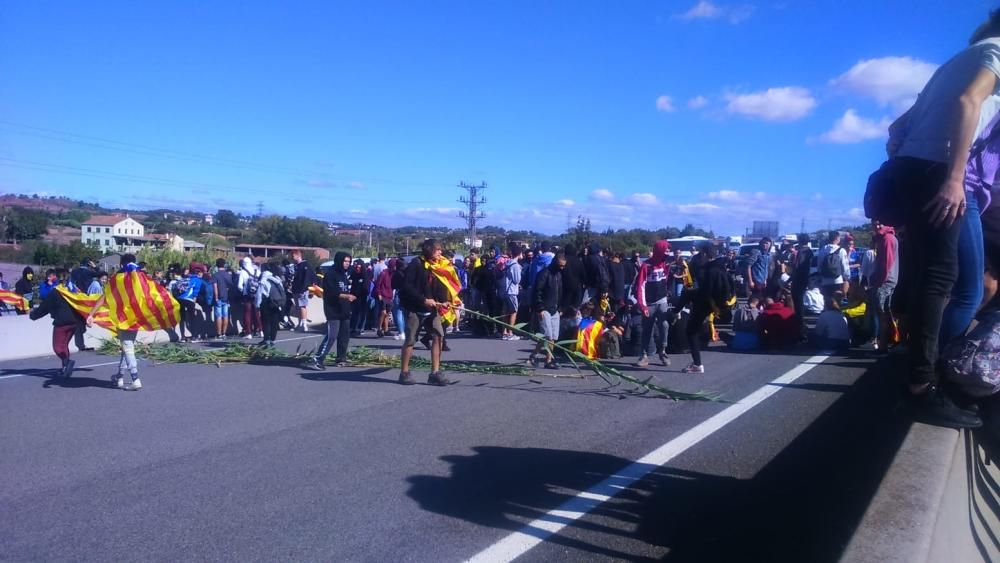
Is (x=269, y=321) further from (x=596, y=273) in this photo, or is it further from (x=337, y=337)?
(x=596, y=273)

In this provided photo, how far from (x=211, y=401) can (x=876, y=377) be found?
8.72 metres

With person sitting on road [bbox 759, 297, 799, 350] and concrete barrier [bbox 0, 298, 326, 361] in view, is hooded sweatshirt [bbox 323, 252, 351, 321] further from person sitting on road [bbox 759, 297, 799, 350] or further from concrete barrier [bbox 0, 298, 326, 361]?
person sitting on road [bbox 759, 297, 799, 350]

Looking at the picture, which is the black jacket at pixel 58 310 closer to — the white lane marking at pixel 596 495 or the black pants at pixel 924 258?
the white lane marking at pixel 596 495

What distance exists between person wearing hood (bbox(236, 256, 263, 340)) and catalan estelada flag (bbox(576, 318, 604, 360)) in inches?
310

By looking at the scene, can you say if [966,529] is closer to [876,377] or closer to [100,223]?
[876,377]

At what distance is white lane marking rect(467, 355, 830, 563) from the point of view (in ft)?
13.9

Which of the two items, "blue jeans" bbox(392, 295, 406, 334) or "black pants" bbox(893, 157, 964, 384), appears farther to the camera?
"blue jeans" bbox(392, 295, 406, 334)

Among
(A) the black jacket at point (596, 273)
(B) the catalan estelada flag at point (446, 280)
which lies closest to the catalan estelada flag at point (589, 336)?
(A) the black jacket at point (596, 273)

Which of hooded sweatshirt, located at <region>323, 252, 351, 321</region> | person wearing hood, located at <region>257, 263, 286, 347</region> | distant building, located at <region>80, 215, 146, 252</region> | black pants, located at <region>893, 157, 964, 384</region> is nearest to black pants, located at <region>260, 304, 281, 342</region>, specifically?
person wearing hood, located at <region>257, 263, 286, 347</region>

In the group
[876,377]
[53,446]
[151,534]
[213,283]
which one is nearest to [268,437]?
[53,446]

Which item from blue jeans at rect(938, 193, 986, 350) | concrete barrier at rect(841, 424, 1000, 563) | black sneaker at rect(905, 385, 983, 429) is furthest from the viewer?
black sneaker at rect(905, 385, 983, 429)

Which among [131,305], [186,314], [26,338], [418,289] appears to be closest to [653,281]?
A: [418,289]

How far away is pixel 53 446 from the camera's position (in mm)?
6902

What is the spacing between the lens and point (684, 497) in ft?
16.4
